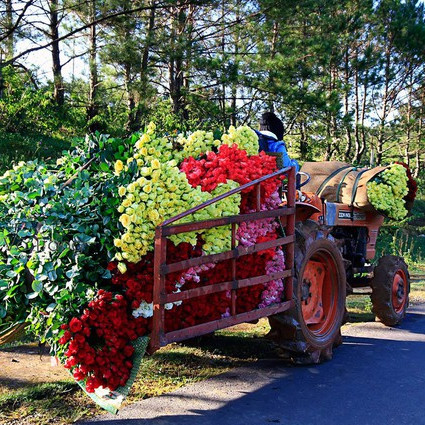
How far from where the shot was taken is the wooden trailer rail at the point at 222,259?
11.8ft

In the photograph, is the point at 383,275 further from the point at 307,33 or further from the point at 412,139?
the point at 412,139

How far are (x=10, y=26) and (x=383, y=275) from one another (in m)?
9.53

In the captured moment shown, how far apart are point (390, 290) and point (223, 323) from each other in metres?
3.49

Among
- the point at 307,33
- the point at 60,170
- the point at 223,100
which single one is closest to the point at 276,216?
the point at 60,170

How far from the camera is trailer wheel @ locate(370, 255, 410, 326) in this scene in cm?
686

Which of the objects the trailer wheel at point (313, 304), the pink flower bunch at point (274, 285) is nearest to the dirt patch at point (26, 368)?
the pink flower bunch at point (274, 285)

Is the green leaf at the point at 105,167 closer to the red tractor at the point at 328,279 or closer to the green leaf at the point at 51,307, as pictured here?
the green leaf at the point at 51,307

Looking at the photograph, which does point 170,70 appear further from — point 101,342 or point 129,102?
point 101,342

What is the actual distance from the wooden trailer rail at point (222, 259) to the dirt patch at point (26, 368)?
114 centimetres

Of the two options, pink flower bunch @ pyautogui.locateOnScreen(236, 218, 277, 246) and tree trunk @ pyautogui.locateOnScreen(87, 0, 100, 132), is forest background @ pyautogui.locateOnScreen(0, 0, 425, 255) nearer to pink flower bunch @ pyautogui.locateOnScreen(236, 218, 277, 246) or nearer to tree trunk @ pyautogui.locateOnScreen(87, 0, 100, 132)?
tree trunk @ pyautogui.locateOnScreen(87, 0, 100, 132)

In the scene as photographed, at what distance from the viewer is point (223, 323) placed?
4.10 m

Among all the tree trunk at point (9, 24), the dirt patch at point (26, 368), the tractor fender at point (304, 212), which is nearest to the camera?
the dirt patch at point (26, 368)

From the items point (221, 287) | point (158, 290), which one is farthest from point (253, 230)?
point (158, 290)

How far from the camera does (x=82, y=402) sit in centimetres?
408
